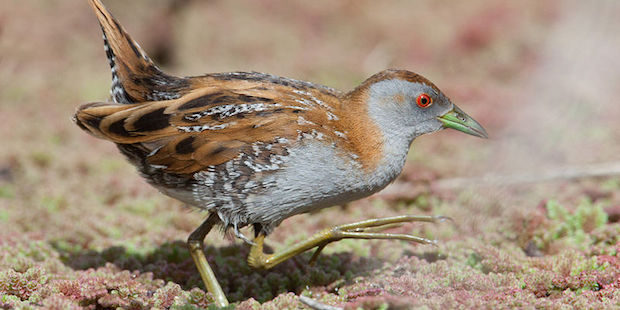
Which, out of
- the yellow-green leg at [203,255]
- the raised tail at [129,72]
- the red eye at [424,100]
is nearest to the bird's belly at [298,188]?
the yellow-green leg at [203,255]

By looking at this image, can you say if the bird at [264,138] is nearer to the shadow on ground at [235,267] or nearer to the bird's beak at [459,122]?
the bird's beak at [459,122]

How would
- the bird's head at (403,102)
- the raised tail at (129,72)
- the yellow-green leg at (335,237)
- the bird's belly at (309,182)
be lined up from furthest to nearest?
the raised tail at (129,72)
the bird's head at (403,102)
the yellow-green leg at (335,237)
the bird's belly at (309,182)

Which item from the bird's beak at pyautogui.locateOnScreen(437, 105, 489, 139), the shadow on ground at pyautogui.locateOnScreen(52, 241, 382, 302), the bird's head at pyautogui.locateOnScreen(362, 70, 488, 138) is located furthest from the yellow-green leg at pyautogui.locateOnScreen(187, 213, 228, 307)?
the bird's beak at pyautogui.locateOnScreen(437, 105, 489, 139)

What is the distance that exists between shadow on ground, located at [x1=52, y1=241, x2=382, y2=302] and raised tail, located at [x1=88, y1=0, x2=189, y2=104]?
127 cm

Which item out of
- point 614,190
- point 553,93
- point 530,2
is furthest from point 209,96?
point 530,2

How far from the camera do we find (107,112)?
4.10 metres

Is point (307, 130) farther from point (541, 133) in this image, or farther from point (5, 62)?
point (5, 62)

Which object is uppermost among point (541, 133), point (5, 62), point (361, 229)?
point (5, 62)

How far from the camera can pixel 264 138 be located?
3.78 meters

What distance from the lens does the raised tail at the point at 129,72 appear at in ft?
13.8

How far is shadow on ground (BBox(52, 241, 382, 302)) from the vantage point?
170 inches

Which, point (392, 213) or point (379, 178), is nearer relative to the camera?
point (379, 178)

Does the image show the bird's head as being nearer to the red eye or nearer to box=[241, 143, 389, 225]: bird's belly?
the red eye

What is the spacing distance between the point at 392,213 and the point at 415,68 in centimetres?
501
